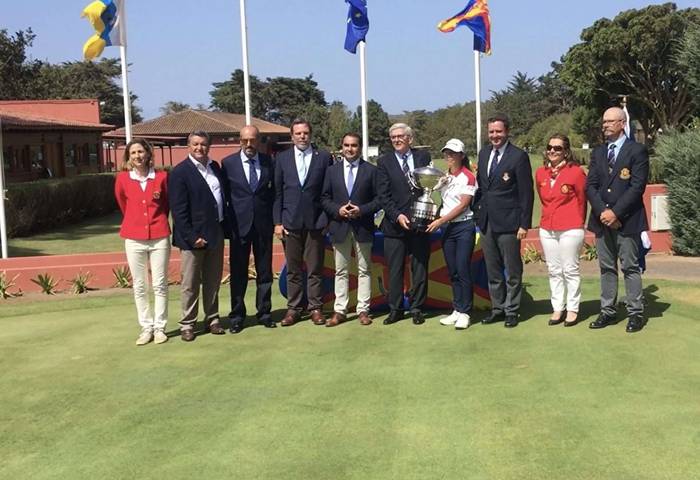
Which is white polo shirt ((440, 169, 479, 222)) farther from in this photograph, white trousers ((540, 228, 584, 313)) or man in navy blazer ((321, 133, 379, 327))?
white trousers ((540, 228, 584, 313))

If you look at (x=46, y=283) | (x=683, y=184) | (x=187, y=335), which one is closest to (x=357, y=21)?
(x=683, y=184)

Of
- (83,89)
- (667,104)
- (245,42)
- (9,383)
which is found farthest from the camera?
(83,89)

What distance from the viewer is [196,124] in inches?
2264

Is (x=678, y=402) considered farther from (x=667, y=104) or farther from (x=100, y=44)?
(x=667, y=104)

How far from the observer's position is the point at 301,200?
605cm

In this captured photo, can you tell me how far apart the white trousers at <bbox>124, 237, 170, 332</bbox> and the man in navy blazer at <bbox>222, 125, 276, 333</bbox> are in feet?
2.03

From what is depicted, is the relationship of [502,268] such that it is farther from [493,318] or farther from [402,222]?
[402,222]

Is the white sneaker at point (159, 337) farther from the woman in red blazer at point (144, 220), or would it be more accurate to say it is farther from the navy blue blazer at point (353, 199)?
the navy blue blazer at point (353, 199)

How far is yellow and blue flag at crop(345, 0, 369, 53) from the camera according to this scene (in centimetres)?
1431

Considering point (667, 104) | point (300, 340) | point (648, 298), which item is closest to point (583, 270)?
point (648, 298)

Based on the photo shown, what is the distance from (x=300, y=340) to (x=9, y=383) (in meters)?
2.21

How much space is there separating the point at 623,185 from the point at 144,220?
3.95 m

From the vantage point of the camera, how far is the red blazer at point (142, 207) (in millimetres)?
5699

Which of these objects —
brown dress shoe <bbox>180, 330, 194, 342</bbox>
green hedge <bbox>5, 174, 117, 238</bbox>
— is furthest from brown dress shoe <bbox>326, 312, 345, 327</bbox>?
green hedge <bbox>5, 174, 117, 238</bbox>
